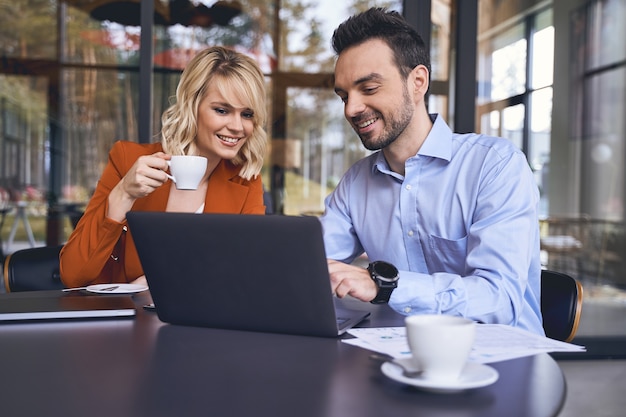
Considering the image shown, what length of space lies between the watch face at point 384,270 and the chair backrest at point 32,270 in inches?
41.3

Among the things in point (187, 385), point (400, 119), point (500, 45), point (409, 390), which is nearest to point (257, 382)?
point (187, 385)

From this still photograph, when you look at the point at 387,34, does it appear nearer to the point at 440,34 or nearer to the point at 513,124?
the point at 440,34

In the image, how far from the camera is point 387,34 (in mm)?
A: 1703

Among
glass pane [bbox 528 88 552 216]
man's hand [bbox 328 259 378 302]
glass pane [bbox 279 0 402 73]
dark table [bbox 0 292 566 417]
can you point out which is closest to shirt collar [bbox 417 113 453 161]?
man's hand [bbox 328 259 378 302]

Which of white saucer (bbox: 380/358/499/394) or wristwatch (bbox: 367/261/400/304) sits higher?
wristwatch (bbox: 367/261/400/304)

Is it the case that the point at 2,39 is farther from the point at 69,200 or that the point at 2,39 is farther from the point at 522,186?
the point at 522,186

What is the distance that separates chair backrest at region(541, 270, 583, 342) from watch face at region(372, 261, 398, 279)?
0.47 m

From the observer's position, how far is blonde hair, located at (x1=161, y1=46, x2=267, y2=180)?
6.75 feet

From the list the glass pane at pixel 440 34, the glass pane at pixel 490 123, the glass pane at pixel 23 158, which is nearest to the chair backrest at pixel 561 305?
the glass pane at pixel 440 34

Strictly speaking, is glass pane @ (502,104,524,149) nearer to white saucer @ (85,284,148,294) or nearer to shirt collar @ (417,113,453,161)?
shirt collar @ (417,113,453,161)

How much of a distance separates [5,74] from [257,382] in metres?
7.86

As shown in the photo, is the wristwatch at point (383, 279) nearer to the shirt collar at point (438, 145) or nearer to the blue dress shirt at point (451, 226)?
the blue dress shirt at point (451, 226)

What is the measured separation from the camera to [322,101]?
781 cm

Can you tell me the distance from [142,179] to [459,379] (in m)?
1.08
